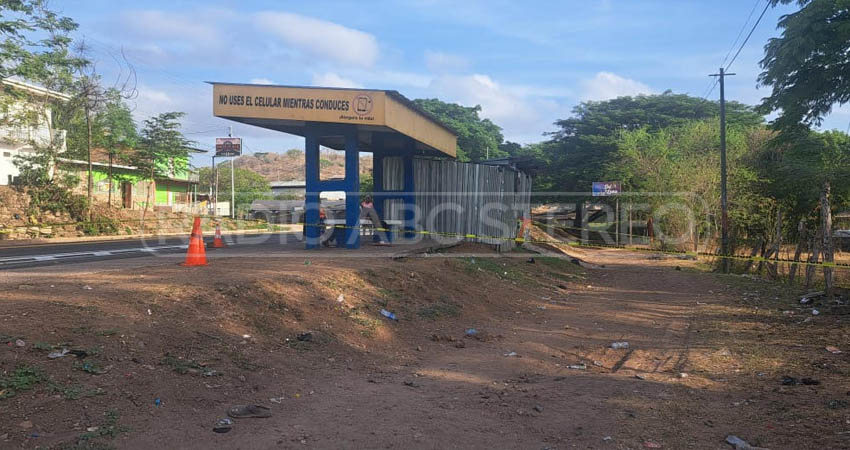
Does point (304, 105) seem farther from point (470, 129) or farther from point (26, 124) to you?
point (470, 129)

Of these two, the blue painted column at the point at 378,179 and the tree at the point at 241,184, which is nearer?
the blue painted column at the point at 378,179

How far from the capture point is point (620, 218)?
31.8 m

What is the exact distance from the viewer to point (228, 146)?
5238 cm

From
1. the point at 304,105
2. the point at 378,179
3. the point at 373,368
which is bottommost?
the point at 373,368

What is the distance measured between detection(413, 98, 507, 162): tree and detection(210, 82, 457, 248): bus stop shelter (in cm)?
2240

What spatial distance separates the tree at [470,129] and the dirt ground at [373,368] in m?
27.4

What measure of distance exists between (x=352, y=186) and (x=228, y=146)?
4363 cm

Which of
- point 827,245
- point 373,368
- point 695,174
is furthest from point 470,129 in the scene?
point 373,368

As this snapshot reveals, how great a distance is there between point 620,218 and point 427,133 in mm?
20402

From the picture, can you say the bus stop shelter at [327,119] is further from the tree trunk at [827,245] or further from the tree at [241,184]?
the tree at [241,184]

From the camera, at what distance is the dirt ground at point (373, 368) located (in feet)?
13.6

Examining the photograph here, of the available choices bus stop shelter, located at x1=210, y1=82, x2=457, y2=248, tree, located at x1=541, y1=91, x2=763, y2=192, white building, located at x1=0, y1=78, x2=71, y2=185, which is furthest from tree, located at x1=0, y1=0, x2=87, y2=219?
tree, located at x1=541, y1=91, x2=763, y2=192

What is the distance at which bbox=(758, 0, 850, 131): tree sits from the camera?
1055 cm

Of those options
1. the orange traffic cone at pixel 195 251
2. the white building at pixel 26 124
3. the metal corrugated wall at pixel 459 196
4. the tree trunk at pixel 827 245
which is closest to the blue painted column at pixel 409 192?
the metal corrugated wall at pixel 459 196
